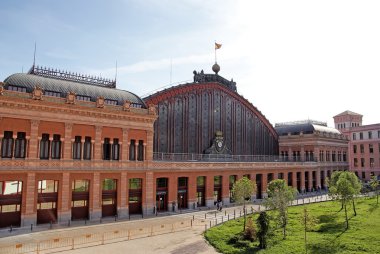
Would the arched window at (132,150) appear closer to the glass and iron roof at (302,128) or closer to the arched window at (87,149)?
the arched window at (87,149)

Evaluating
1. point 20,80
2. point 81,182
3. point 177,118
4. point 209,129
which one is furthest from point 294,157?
point 20,80

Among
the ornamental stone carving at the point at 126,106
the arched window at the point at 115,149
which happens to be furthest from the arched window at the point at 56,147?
the ornamental stone carving at the point at 126,106

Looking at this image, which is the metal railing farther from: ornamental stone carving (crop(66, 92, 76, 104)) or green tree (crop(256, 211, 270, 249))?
green tree (crop(256, 211, 270, 249))

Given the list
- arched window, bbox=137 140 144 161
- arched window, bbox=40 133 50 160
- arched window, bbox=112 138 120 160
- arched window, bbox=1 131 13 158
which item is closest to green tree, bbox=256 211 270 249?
arched window, bbox=137 140 144 161

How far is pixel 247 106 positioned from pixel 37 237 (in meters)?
59.4

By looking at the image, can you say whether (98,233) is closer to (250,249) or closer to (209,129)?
(250,249)

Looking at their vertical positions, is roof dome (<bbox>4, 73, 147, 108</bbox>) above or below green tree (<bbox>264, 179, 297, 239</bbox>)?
above

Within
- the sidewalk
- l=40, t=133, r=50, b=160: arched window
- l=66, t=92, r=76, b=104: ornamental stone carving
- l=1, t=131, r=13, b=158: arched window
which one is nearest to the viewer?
the sidewalk

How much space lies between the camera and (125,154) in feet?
159

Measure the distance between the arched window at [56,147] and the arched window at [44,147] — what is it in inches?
24.6

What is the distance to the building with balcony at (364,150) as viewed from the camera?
339ft

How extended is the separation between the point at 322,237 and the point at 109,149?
3145 centimetres

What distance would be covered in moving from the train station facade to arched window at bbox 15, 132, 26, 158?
0.37 ft

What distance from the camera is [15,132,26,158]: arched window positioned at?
39562 mm
